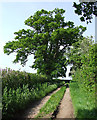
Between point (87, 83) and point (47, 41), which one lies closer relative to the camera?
point (87, 83)

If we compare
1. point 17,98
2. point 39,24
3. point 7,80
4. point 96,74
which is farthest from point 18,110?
point 39,24

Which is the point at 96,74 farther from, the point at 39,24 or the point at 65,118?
the point at 39,24

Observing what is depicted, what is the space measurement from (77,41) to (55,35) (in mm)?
6591

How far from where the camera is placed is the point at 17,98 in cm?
715

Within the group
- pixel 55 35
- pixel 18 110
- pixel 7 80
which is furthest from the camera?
pixel 55 35

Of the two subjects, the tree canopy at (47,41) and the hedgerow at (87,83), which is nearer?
the hedgerow at (87,83)

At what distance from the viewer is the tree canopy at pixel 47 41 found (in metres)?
25.9

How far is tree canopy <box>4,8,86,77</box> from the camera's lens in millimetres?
25891

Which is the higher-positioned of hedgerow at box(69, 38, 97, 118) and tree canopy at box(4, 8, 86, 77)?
tree canopy at box(4, 8, 86, 77)

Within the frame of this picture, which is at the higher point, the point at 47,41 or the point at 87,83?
the point at 47,41

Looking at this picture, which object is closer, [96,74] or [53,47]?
[96,74]

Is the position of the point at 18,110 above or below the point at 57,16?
below

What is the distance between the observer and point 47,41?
2742 centimetres

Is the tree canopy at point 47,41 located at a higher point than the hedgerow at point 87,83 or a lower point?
higher
